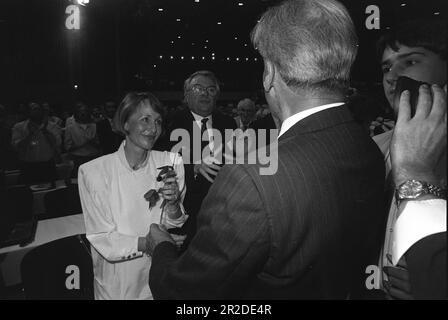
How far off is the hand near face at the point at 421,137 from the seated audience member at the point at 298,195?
7.6 inches

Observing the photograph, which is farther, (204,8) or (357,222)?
(204,8)

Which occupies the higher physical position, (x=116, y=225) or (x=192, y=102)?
(x=192, y=102)

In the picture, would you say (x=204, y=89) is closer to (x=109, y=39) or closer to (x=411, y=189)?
(x=411, y=189)

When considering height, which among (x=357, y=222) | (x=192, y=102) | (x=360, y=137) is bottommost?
(x=357, y=222)

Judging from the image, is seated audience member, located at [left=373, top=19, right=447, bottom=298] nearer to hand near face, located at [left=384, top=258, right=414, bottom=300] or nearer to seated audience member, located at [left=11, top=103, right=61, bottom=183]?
hand near face, located at [left=384, top=258, right=414, bottom=300]

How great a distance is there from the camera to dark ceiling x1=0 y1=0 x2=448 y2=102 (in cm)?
1091

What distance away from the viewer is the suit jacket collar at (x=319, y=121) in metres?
0.85

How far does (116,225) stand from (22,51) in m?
13.7

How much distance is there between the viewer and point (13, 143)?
5668 millimetres

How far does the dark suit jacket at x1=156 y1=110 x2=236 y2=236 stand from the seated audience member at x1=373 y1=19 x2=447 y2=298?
4.12 ft

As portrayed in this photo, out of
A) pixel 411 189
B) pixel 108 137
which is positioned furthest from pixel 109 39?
pixel 411 189
